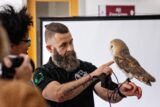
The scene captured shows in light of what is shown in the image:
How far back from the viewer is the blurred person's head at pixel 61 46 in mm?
2227

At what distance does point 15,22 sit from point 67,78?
0.87 meters

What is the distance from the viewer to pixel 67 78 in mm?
2178

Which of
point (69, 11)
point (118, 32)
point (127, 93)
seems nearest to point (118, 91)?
point (127, 93)

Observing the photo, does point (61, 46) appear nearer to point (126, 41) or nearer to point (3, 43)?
point (126, 41)

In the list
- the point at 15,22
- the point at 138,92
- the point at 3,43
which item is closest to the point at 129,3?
the point at 138,92

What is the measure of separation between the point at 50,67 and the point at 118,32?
49 centimetres

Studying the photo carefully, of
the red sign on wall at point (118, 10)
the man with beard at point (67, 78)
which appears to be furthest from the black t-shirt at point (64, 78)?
the red sign on wall at point (118, 10)

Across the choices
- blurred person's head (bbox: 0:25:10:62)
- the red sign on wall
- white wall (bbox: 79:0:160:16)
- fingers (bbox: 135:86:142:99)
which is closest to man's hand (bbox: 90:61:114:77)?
fingers (bbox: 135:86:142:99)

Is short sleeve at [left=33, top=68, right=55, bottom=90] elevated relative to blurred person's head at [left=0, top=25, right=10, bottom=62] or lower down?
lower down

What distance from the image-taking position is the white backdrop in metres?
2.30

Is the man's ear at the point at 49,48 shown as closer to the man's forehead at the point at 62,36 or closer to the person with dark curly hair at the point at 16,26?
the man's forehead at the point at 62,36

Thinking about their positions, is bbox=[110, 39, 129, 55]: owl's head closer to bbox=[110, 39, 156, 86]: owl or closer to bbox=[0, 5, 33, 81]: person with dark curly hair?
bbox=[110, 39, 156, 86]: owl

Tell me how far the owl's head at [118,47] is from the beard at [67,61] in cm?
24

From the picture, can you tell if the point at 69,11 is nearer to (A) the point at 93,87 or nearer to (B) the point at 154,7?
(B) the point at 154,7
